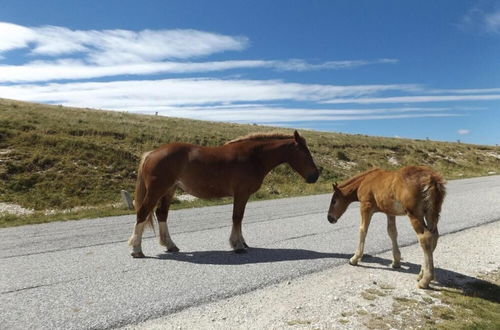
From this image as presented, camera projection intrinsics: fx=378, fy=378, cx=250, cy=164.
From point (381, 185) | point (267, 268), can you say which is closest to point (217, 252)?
point (267, 268)

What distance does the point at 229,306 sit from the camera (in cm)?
552

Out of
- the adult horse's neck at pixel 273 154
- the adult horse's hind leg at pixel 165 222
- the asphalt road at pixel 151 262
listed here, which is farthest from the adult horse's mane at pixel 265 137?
the asphalt road at pixel 151 262

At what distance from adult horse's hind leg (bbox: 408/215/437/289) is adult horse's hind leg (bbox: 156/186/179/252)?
500cm

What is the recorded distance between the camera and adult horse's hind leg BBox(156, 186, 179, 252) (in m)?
8.54

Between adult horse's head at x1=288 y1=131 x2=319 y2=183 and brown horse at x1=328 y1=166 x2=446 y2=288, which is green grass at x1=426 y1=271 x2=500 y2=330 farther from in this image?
adult horse's head at x1=288 y1=131 x2=319 y2=183

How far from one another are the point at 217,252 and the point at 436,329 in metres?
4.83

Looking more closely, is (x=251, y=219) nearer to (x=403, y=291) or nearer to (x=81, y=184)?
(x=403, y=291)

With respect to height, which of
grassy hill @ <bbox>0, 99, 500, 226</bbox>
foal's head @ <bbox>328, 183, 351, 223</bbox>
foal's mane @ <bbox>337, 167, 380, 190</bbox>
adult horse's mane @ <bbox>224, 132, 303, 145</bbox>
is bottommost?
grassy hill @ <bbox>0, 99, 500, 226</bbox>

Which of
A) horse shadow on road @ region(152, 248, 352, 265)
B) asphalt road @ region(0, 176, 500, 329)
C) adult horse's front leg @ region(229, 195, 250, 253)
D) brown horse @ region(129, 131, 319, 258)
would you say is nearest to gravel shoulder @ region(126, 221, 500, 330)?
asphalt road @ region(0, 176, 500, 329)

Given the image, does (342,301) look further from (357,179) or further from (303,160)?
(303,160)

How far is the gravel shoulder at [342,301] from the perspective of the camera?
5000mm

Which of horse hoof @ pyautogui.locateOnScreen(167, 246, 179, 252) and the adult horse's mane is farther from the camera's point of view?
the adult horse's mane

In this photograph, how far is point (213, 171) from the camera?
8.30 metres

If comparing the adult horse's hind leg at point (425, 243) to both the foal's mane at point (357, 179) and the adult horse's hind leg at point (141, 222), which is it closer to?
the foal's mane at point (357, 179)
